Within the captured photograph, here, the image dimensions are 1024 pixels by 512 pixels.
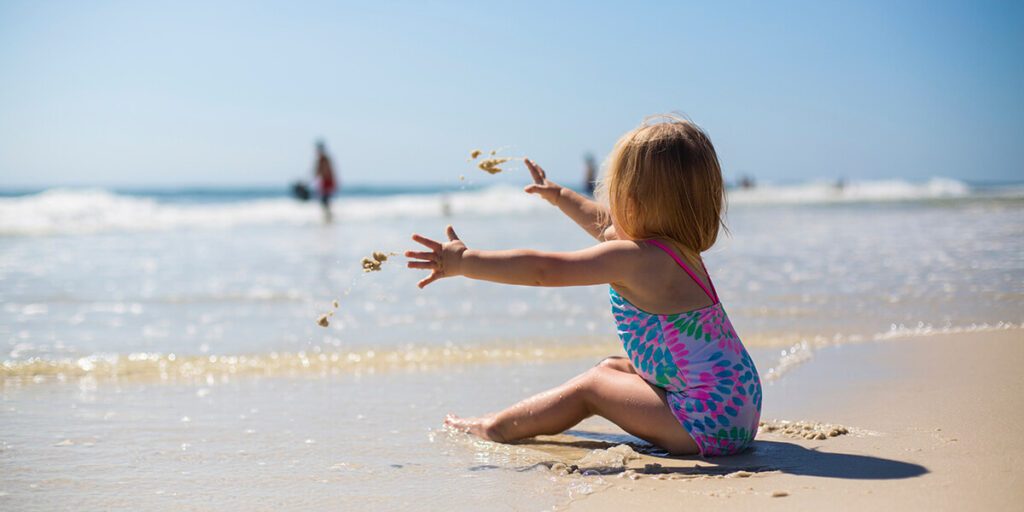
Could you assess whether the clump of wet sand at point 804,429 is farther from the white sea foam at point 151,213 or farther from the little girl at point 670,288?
the white sea foam at point 151,213

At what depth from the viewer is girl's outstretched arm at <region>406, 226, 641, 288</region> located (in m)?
2.44

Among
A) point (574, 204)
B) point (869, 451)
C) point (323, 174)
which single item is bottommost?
point (869, 451)

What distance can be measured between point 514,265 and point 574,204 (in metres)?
0.89

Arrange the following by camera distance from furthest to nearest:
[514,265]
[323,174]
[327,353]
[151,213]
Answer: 1. [151,213]
2. [323,174]
3. [327,353]
4. [514,265]

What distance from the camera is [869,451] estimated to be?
2578 millimetres

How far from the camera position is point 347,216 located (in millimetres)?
20938

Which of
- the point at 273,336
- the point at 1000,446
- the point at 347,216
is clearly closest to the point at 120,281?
the point at 273,336

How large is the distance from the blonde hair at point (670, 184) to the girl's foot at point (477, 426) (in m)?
0.82

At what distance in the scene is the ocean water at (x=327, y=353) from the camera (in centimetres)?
251

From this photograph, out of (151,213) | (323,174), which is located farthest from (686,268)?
(151,213)

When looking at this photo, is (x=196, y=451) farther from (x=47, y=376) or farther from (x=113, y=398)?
(x=47, y=376)

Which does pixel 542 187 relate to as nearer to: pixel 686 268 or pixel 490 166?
pixel 490 166

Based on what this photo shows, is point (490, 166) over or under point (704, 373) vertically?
over

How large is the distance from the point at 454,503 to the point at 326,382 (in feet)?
5.82
